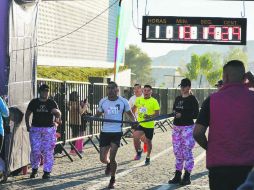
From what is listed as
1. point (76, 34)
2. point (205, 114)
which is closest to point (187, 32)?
point (205, 114)

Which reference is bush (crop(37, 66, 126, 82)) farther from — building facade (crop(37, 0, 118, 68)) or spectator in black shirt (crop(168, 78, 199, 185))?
spectator in black shirt (crop(168, 78, 199, 185))

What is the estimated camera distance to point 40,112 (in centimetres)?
1127

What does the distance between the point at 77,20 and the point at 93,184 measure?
90.4 meters

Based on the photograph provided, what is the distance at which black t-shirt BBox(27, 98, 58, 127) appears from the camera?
1124cm

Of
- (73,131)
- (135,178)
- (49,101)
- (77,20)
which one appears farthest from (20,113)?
(77,20)

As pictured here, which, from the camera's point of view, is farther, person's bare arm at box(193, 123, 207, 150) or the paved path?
the paved path

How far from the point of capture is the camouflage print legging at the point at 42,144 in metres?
11.3

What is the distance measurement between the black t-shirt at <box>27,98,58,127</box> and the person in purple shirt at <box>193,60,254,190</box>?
6224 millimetres

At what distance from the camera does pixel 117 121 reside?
408 inches

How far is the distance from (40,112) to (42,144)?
0.60 m

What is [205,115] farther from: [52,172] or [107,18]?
[107,18]

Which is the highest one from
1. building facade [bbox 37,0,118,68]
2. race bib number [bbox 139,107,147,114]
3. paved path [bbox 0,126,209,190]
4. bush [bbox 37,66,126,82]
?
building facade [bbox 37,0,118,68]

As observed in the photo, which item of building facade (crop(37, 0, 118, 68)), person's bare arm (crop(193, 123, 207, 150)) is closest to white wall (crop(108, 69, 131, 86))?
building facade (crop(37, 0, 118, 68))

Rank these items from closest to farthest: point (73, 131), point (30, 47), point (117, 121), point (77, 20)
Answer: point (117, 121)
point (30, 47)
point (73, 131)
point (77, 20)
